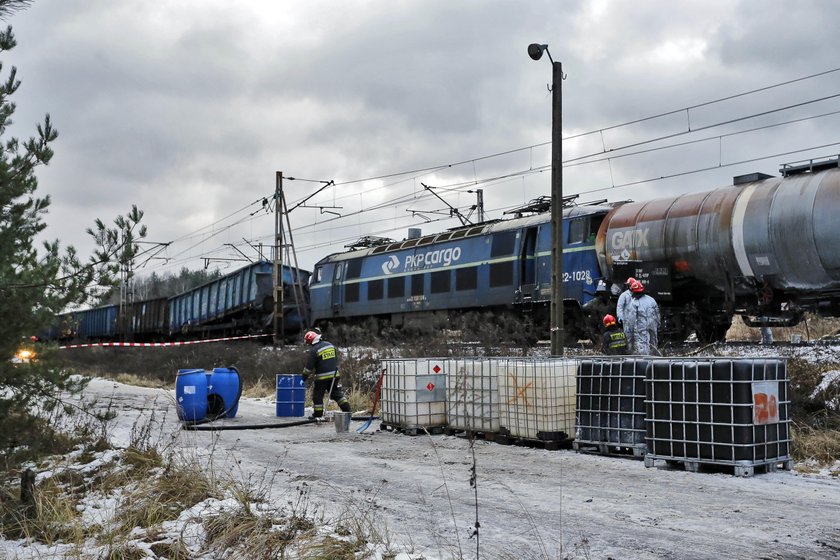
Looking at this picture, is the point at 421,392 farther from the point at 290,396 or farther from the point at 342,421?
the point at 290,396

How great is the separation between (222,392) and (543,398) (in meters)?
6.08

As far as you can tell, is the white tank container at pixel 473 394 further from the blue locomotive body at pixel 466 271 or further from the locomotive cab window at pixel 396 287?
the locomotive cab window at pixel 396 287

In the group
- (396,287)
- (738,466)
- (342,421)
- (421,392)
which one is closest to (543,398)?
(421,392)

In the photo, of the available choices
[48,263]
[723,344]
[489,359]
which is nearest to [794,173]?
[723,344]

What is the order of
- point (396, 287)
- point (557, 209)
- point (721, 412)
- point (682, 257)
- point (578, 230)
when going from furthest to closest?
point (396, 287)
point (578, 230)
point (682, 257)
point (557, 209)
point (721, 412)

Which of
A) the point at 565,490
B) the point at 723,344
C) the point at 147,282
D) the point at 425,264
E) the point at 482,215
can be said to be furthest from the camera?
the point at 147,282

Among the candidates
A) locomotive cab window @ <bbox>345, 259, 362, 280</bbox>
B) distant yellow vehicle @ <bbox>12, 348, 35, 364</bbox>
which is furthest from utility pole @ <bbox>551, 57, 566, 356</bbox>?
locomotive cab window @ <bbox>345, 259, 362, 280</bbox>

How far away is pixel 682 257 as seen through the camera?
1600cm

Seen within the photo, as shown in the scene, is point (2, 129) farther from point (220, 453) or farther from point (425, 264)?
point (425, 264)

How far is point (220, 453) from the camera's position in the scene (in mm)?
9484

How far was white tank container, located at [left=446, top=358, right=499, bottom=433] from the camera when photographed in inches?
413

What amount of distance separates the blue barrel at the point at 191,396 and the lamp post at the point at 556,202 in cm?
586

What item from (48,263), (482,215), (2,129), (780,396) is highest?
(482,215)

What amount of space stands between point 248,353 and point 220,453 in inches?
573
